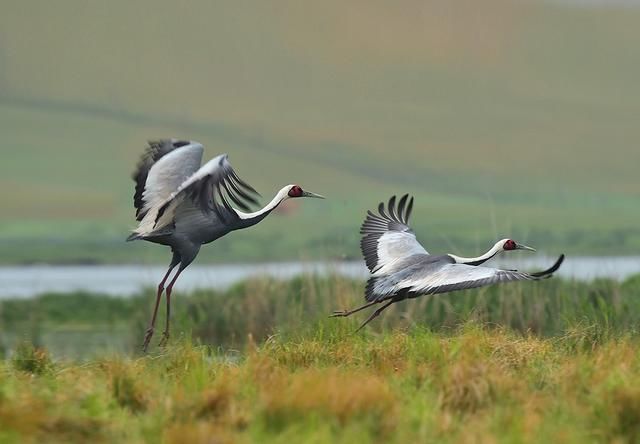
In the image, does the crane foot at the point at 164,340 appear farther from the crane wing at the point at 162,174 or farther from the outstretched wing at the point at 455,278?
the outstretched wing at the point at 455,278

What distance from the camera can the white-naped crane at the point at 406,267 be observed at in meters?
9.26

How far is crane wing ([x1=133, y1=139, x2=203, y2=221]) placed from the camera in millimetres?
9984

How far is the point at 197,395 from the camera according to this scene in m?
6.99

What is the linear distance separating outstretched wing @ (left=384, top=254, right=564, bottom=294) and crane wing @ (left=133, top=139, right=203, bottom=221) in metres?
1.85

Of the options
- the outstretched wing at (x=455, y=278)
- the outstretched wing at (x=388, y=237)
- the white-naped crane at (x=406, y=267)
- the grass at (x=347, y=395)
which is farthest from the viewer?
the outstretched wing at (x=388, y=237)

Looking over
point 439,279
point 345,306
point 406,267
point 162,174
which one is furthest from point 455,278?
point 345,306

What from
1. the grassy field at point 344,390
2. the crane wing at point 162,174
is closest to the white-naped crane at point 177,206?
the crane wing at point 162,174

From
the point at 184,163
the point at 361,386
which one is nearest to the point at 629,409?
the point at 361,386

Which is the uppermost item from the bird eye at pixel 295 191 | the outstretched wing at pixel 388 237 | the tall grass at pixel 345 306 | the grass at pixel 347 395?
the bird eye at pixel 295 191

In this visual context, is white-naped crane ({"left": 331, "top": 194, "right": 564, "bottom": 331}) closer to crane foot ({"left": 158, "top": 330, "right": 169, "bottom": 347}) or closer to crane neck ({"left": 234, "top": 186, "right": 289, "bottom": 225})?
crane neck ({"left": 234, "top": 186, "right": 289, "bottom": 225})

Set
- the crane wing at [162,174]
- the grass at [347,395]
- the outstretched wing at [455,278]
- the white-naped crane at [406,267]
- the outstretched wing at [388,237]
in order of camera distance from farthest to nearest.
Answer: the outstretched wing at [388,237] < the crane wing at [162,174] < the white-naped crane at [406,267] < the outstretched wing at [455,278] < the grass at [347,395]

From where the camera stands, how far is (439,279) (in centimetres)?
954

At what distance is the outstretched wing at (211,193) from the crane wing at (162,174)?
0.45 ft

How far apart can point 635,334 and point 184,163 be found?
3.78 meters
